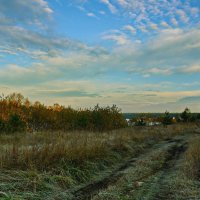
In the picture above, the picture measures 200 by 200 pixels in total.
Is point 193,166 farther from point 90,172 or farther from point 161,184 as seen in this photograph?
point 90,172

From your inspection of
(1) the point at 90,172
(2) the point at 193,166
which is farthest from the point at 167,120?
(1) the point at 90,172

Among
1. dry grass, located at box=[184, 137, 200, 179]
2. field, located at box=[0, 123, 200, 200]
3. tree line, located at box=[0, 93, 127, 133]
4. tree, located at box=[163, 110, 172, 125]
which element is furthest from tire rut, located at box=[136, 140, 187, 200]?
tree, located at box=[163, 110, 172, 125]

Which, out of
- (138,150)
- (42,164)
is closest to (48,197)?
(42,164)

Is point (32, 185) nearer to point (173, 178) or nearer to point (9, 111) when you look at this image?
point (173, 178)

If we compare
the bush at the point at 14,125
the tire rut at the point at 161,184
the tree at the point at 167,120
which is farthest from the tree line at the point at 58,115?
the tire rut at the point at 161,184

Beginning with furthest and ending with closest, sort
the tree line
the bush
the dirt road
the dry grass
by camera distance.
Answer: the tree line → the bush → the dry grass → the dirt road

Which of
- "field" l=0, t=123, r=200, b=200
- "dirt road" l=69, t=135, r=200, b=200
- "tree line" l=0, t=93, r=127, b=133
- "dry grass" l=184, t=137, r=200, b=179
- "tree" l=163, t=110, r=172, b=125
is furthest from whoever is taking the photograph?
"tree" l=163, t=110, r=172, b=125

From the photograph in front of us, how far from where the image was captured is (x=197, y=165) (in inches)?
528

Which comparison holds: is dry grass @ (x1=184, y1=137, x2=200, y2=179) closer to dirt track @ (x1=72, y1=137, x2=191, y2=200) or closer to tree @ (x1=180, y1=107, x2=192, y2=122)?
dirt track @ (x1=72, y1=137, x2=191, y2=200)

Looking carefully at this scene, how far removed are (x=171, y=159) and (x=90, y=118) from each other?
22.3 m

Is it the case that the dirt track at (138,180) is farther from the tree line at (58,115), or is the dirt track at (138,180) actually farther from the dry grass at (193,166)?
the tree line at (58,115)

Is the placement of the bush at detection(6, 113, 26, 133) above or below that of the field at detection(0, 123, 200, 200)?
above

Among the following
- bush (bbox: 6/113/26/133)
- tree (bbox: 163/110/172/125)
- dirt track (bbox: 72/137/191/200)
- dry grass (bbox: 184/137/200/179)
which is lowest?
dirt track (bbox: 72/137/191/200)

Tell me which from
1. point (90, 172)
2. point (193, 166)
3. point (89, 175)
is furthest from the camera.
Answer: point (193, 166)
